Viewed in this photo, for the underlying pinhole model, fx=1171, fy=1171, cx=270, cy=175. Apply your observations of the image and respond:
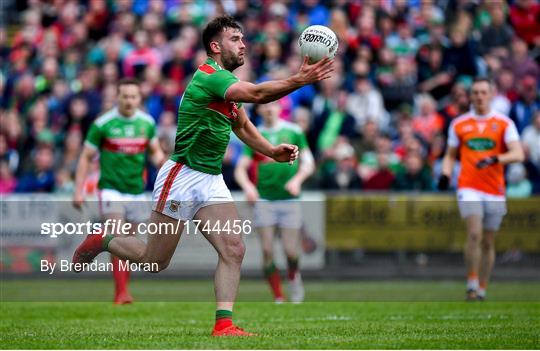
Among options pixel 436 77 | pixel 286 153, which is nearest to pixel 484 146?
pixel 286 153

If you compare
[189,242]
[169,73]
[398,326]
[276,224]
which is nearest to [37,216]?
[189,242]

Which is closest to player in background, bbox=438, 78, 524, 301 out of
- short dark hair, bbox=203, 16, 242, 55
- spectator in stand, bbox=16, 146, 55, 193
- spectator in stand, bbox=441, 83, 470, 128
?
spectator in stand, bbox=441, 83, 470, 128

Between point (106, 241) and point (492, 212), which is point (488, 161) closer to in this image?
point (492, 212)

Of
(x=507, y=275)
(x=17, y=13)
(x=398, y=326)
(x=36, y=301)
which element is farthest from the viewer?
(x=17, y=13)

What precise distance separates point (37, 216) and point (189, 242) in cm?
299

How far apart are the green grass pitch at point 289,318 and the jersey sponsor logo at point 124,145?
211 cm

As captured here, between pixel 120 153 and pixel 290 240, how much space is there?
9.78 ft

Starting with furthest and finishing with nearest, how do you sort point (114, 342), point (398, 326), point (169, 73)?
point (169, 73) < point (398, 326) < point (114, 342)

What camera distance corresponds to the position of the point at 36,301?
55.3ft

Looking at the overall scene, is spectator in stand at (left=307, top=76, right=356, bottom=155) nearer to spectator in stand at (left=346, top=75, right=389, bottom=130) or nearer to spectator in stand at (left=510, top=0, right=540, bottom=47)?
spectator in stand at (left=346, top=75, right=389, bottom=130)

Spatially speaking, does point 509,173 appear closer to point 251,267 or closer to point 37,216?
point 251,267

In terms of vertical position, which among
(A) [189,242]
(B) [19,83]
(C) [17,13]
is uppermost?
(C) [17,13]

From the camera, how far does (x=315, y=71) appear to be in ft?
32.6

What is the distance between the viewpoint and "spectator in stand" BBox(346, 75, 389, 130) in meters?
23.5
